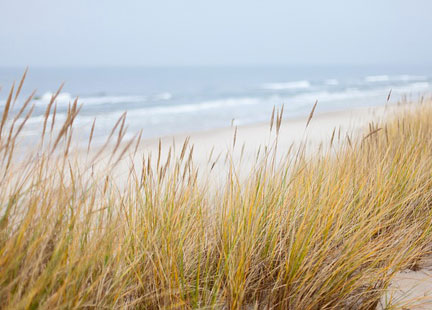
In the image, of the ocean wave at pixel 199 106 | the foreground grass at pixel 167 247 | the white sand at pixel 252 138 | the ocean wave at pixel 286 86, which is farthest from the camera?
the ocean wave at pixel 286 86

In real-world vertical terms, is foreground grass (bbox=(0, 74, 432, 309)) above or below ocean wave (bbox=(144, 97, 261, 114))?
above

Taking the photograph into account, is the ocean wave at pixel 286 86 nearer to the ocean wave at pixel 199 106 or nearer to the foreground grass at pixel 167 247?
the ocean wave at pixel 199 106

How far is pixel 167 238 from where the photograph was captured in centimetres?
172

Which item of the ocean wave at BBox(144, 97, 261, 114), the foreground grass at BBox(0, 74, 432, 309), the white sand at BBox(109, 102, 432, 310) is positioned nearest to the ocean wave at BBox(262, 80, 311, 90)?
the ocean wave at BBox(144, 97, 261, 114)

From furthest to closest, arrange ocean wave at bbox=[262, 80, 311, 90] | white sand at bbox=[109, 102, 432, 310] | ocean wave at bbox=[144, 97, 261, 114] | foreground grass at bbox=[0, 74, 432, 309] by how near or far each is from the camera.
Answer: ocean wave at bbox=[262, 80, 311, 90], ocean wave at bbox=[144, 97, 261, 114], white sand at bbox=[109, 102, 432, 310], foreground grass at bbox=[0, 74, 432, 309]

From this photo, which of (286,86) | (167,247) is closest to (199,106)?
(286,86)

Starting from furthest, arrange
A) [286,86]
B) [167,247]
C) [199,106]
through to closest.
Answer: [286,86], [199,106], [167,247]

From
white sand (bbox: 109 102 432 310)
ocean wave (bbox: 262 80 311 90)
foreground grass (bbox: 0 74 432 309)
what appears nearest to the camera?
foreground grass (bbox: 0 74 432 309)

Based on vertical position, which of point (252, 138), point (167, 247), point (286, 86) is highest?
point (167, 247)

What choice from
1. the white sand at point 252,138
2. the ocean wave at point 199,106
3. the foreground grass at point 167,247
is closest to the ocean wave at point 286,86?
the ocean wave at point 199,106

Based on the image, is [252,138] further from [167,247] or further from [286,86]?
[286,86]

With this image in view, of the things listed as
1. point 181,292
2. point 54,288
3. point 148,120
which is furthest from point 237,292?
point 148,120

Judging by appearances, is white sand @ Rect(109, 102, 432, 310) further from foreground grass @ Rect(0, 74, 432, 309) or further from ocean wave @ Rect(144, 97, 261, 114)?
ocean wave @ Rect(144, 97, 261, 114)

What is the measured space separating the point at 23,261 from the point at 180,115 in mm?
13470
